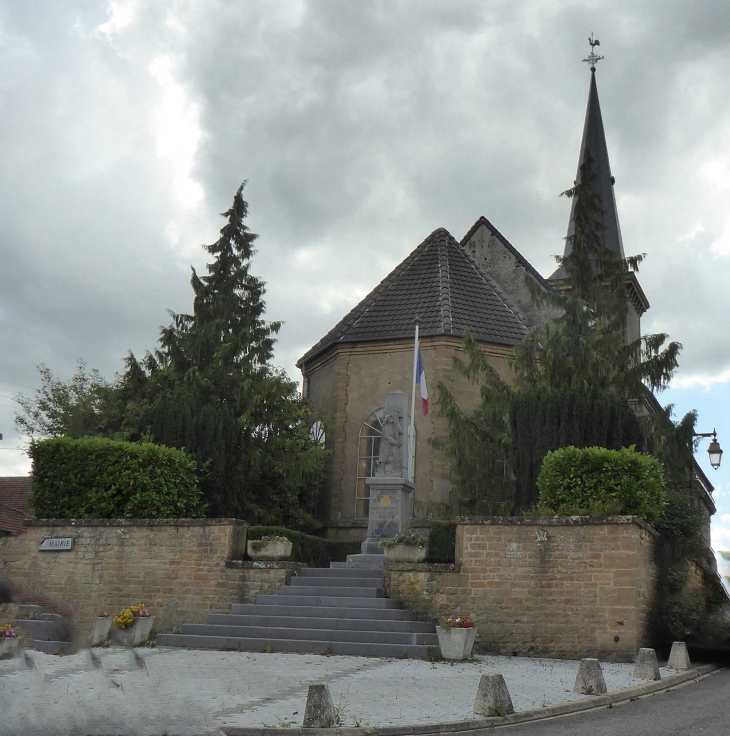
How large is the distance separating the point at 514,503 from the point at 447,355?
5.75m

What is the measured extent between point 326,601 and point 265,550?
5.32 feet

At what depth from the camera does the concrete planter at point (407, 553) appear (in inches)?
552

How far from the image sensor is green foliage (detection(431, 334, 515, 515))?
1931 cm

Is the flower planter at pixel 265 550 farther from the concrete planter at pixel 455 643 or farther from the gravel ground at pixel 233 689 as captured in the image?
the concrete planter at pixel 455 643

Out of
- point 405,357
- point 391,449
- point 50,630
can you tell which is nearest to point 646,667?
point 391,449

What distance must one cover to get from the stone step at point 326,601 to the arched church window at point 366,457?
7730 mm

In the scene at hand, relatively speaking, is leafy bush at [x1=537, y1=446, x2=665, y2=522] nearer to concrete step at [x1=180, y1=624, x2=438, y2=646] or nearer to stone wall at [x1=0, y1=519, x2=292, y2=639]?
concrete step at [x1=180, y1=624, x2=438, y2=646]

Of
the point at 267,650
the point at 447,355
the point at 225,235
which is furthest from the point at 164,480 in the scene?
the point at 225,235

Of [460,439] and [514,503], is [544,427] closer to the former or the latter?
[514,503]

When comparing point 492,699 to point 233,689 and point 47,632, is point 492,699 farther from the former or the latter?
point 47,632

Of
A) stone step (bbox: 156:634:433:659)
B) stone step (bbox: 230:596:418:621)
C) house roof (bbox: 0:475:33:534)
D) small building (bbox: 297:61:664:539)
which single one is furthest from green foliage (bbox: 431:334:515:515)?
house roof (bbox: 0:475:33:534)

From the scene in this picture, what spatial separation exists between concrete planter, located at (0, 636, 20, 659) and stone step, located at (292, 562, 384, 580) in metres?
11.4

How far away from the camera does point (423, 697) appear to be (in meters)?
8.56

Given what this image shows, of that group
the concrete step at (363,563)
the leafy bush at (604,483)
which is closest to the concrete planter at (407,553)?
the concrete step at (363,563)
